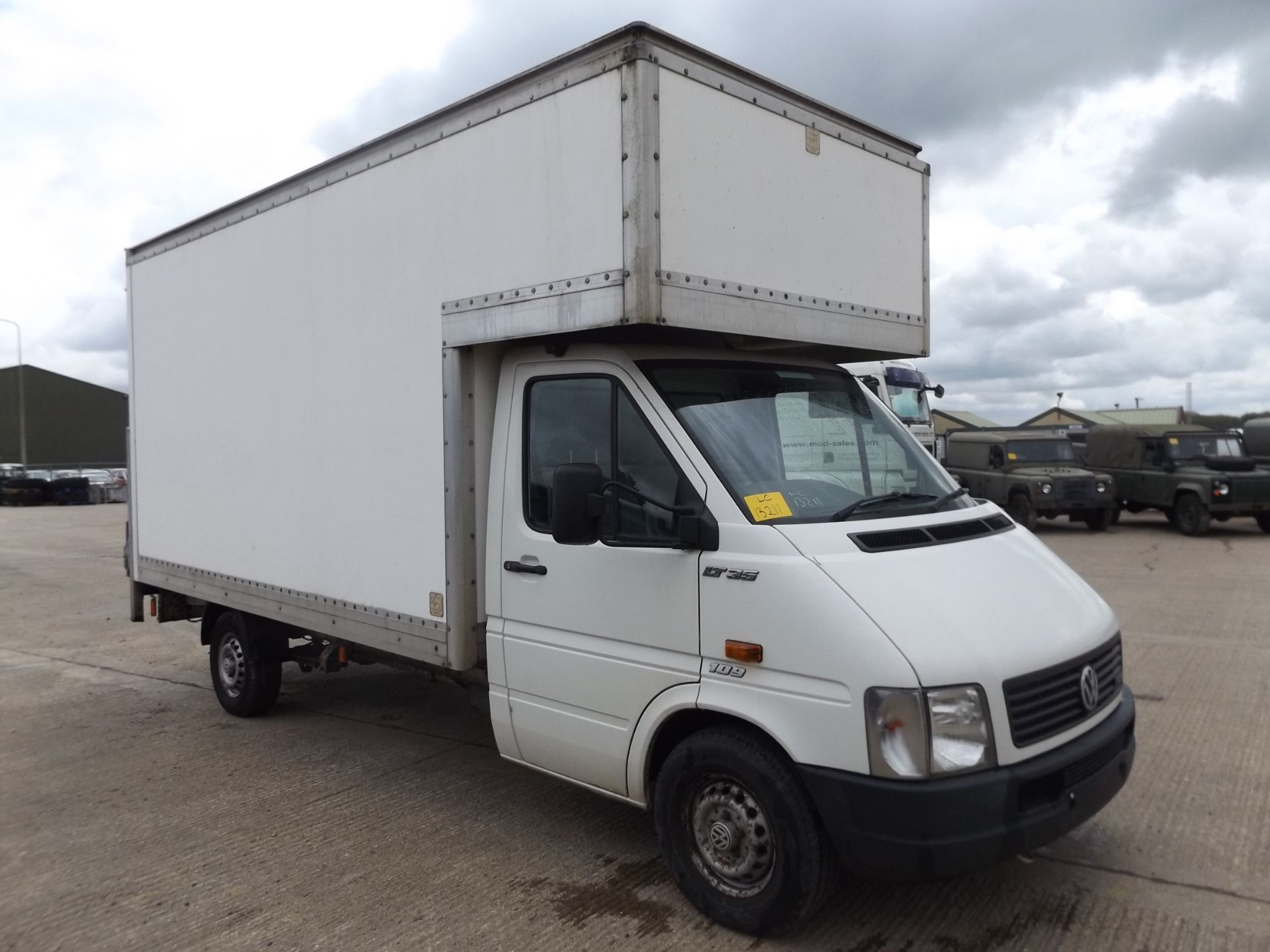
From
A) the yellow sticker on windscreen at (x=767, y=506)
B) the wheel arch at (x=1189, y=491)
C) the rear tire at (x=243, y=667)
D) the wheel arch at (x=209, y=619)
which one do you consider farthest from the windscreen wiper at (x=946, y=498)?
the wheel arch at (x=1189, y=491)

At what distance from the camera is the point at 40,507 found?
34.9 m

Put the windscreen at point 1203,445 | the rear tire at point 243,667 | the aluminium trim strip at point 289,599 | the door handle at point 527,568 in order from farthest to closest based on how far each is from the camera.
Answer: the windscreen at point 1203,445, the rear tire at point 243,667, the aluminium trim strip at point 289,599, the door handle at point 527,568

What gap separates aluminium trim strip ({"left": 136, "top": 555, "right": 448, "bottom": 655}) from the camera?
15.9ft

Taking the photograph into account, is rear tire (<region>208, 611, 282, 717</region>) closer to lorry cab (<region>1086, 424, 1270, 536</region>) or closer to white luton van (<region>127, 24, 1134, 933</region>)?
white luton van (<region>127, 24, 1134, 933</region>)

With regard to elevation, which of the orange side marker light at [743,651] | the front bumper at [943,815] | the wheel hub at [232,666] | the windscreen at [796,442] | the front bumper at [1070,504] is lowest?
the wheel hub at [232,666]

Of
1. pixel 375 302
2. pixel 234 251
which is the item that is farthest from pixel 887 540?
pixel 234 251

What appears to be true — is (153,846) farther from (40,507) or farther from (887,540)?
(40,507)

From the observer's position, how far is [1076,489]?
731 inches

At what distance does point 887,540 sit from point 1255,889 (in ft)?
7.12

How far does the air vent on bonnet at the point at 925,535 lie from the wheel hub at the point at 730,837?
1012 mm

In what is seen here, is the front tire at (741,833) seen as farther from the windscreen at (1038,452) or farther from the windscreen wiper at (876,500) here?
the windscreen at (1038,452)

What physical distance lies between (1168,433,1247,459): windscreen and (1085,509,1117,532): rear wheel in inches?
64.5

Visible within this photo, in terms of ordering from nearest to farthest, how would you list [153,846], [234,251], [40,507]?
1. [153,846]
2. [234,251]
3. [40,507]

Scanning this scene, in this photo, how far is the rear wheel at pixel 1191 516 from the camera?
18.0 m
